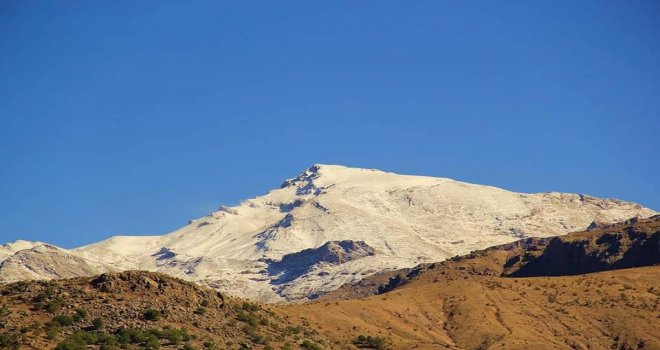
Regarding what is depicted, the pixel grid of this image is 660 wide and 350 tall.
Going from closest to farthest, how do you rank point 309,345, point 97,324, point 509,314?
point 97,324 → point 309,345 → point 509,314

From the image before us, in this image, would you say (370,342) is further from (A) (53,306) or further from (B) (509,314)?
(A) (53,306)

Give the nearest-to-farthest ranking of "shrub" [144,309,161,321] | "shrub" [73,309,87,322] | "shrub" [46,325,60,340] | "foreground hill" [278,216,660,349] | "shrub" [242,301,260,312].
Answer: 1. "shrub" [46,325,60,340]
2. "shrub" [73,309,87,322]
3. "shrub" [144,309,161,321]
4. "shrub" [242,301,260,312]
5. "foreground hill" [278,216,660,349]

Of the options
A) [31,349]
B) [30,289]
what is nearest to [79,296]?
[30,289]

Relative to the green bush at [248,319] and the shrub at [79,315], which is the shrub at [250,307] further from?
the shrub at [79,315]

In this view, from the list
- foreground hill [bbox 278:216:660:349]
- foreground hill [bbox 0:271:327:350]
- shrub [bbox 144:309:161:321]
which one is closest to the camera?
foreground hill [bbox 0:271:327:350]

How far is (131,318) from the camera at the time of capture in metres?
106

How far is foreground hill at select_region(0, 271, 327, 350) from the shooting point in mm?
98875

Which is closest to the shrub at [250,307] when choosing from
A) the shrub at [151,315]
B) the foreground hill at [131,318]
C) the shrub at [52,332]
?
the foreground hill at [131,318]

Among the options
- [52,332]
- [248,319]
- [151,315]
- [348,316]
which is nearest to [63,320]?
[52,332]

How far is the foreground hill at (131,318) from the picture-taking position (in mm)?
98875

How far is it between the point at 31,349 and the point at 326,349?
38.2 metres

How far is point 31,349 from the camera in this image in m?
93.9

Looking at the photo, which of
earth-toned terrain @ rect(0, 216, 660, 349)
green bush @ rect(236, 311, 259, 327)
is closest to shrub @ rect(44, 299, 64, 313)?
earth-toned terrain @ rect(0, 216, 660, 349)

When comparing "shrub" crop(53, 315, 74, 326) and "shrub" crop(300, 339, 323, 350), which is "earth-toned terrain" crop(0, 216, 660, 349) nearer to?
"shrub" crop(53, 315, 74, 326)
